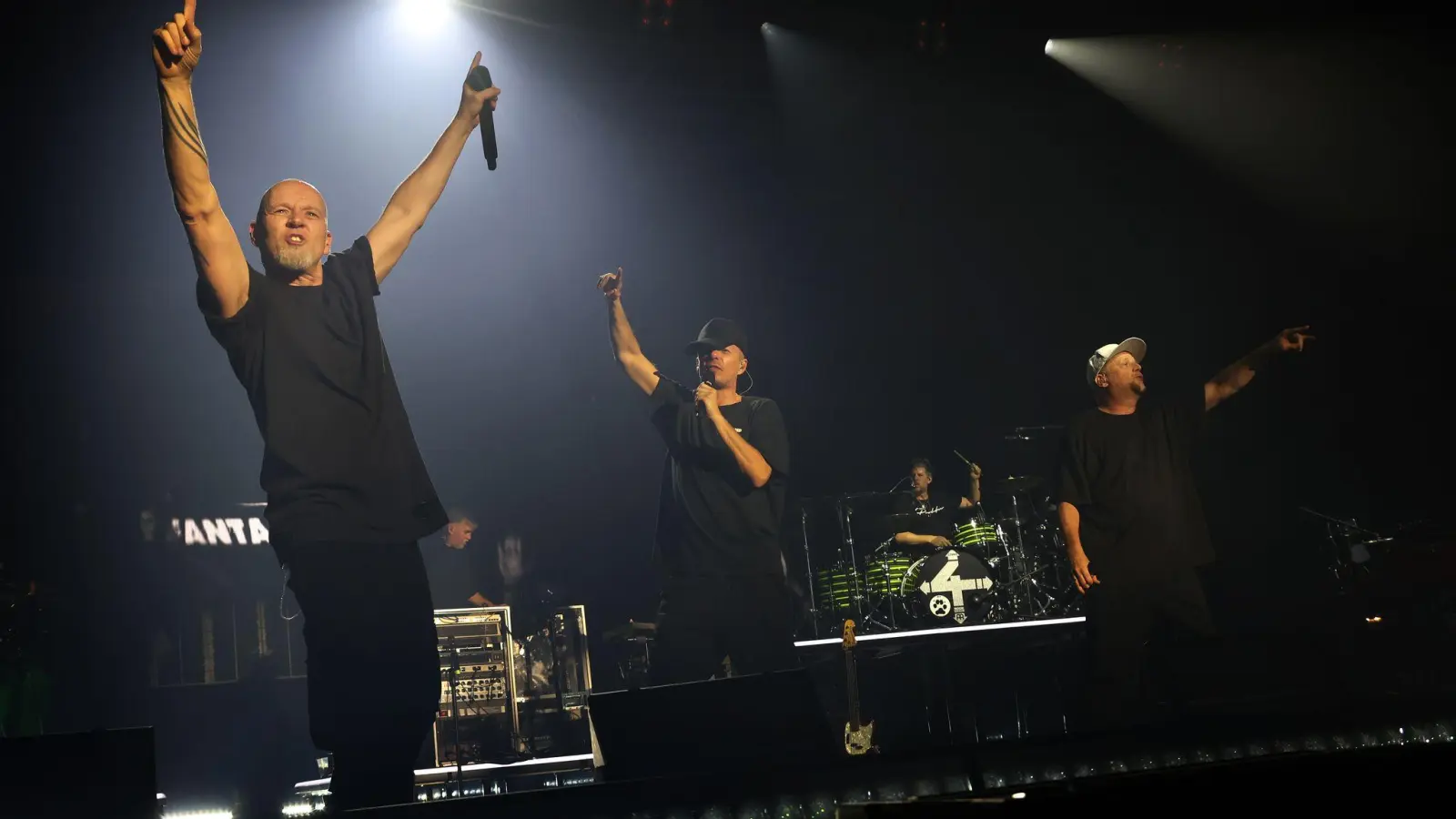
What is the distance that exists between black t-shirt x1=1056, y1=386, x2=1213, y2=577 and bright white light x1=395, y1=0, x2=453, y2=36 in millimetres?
4708

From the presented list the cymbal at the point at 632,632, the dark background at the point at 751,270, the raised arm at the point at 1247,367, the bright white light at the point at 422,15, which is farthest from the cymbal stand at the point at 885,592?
the bright white light at the point at 422,15

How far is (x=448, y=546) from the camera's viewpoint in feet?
27.1

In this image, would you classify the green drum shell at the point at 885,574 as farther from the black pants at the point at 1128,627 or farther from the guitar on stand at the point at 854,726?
the guitar on stand at the point at 854,726

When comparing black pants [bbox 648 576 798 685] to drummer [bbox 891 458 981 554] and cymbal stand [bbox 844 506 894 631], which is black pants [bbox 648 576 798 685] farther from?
drummer [bbox 891 458 981 554]

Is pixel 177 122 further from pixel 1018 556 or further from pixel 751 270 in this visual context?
pixel 1018 556

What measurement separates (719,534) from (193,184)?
3.06 m

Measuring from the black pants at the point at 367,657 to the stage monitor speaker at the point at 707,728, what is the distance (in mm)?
1092

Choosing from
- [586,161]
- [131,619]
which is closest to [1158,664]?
[586,161]

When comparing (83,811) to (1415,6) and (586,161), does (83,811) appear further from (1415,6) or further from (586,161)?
(1415,6)

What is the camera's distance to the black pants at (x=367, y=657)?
411 centimetres

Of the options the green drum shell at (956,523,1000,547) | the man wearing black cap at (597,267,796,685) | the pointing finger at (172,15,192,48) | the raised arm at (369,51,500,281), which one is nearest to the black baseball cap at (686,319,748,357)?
the man wearing black cap at (597,267,796,685)

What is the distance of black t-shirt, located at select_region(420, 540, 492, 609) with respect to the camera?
8.18 m

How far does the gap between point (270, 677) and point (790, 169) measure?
4.94 metres

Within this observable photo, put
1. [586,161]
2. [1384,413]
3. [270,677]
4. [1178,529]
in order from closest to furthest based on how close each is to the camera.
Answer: [1178,529], [270,677], [586,161], [1384,413]
